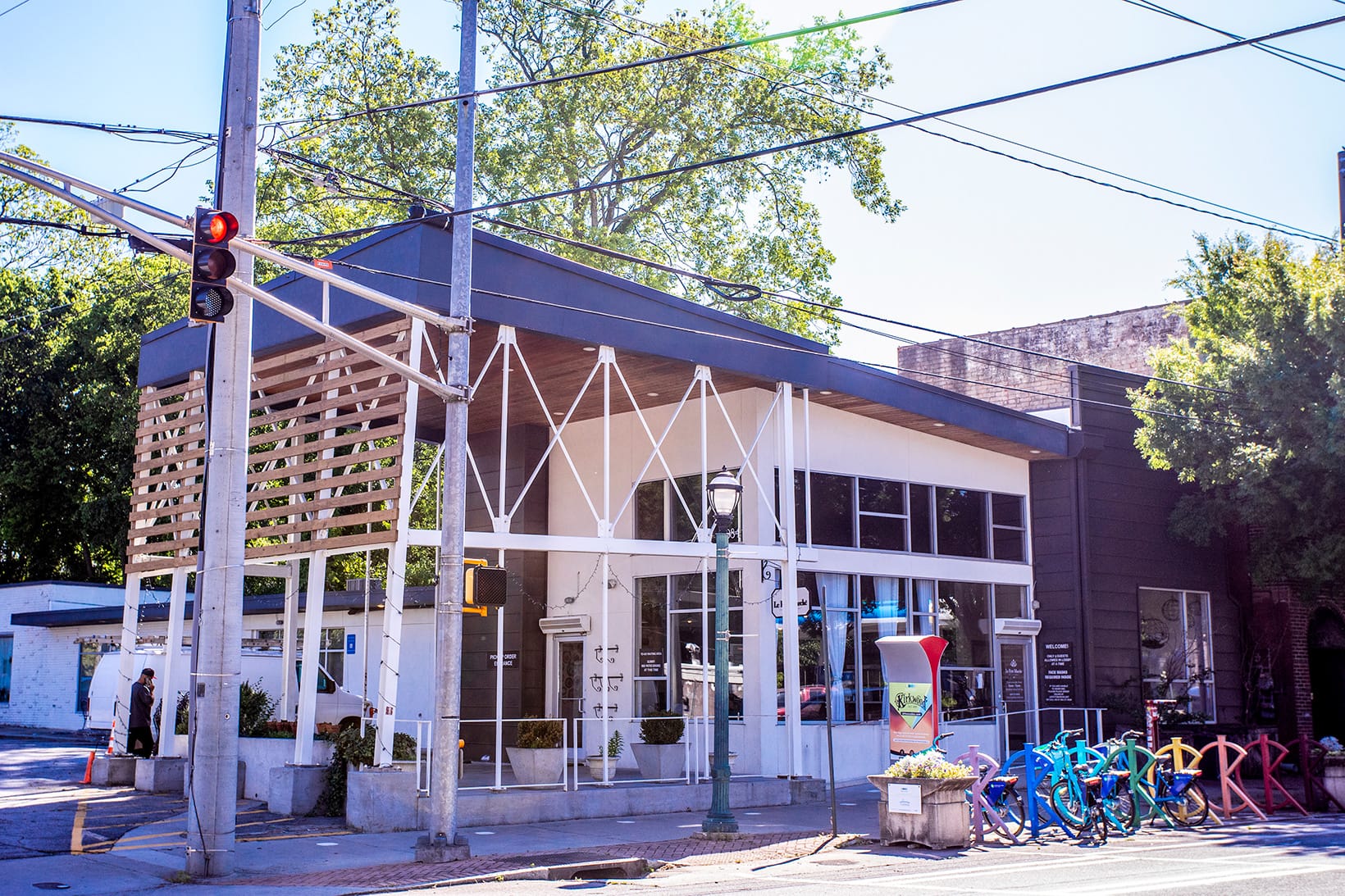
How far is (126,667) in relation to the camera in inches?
841

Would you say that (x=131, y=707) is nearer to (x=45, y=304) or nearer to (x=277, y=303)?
(x=277, y=303)

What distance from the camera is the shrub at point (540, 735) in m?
18.0

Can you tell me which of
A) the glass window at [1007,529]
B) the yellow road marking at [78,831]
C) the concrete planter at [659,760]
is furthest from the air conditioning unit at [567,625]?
the glass window at [1007,529]

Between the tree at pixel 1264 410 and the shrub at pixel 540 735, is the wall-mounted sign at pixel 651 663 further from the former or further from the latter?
the tree at pixel 1264 410

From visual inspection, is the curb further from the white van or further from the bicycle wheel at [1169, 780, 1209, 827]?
the white van

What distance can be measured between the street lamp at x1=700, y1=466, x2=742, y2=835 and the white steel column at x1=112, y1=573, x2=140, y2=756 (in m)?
10.5

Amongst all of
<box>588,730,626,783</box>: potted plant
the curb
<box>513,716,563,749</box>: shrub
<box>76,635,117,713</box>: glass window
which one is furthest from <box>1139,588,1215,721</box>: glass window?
<box>76,635,117,713</box>: glass window

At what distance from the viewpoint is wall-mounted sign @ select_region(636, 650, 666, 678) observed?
22.8 m

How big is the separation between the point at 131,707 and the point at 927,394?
1497 cm

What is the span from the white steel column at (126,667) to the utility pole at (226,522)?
8210 mm

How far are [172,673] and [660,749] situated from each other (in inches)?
314

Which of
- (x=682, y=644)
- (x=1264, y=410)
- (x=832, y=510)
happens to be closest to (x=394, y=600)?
(x=682, y=644)

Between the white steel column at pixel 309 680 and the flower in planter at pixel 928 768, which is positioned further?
the white steel column at pixel 309 680

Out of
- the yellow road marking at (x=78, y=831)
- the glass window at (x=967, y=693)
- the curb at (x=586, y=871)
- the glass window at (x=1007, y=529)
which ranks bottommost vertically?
the curb at (x=586, y=871)
